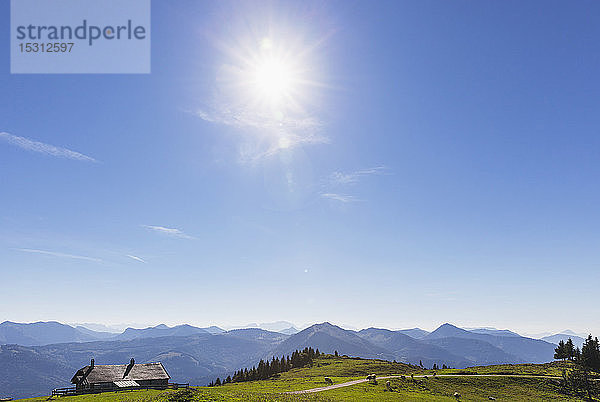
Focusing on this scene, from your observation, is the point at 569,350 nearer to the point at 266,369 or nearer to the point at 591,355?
the point at 591,355

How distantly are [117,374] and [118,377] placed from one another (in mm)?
1612

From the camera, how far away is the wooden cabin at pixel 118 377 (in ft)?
292

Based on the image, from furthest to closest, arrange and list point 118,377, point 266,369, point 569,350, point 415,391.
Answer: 1. point 266,369
2. point 569,350
3. point 118,377
4. point 415,391

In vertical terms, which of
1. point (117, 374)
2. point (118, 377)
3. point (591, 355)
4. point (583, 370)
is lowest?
point (583, 370)

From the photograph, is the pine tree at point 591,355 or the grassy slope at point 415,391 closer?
the grassy slope at point 415,391

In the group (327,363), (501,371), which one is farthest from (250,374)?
(501,371)

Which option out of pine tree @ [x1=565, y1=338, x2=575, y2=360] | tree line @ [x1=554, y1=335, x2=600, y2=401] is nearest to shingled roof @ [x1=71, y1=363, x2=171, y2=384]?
tree line @ [x1=554, y1=335, x2=600, y2=401]

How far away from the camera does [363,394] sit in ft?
215

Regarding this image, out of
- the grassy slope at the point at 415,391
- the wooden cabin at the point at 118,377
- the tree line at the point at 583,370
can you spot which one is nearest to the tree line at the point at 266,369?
the wooden cabin at the point at 118,377

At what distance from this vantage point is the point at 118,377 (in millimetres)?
94312

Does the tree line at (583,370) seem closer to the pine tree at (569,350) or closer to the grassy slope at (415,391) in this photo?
the pine tree at (569,350)

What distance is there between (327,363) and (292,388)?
64.8m

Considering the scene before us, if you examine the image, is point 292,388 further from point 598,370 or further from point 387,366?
point 598,370

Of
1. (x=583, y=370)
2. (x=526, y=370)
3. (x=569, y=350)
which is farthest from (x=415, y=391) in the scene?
(x=569, y=350)
